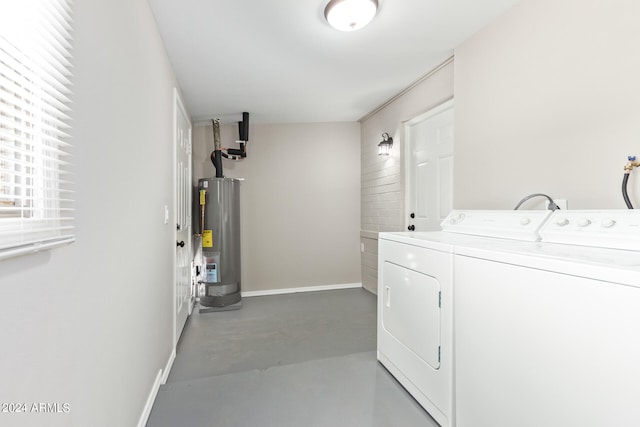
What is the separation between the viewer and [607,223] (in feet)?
3.88

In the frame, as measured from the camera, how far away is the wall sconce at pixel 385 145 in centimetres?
348

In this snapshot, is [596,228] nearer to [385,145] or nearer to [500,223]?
[500,223]

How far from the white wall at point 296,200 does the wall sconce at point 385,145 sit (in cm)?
81

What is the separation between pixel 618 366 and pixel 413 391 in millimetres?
1150

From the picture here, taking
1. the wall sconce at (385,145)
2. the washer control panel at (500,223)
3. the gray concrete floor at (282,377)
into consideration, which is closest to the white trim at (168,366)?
the gray concrete floor at (282,377)

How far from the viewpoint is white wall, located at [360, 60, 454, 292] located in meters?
2.71

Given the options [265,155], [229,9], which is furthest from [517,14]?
[265,155]

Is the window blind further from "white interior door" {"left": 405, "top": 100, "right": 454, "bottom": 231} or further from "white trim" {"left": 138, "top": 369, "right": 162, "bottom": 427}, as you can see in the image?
"white interior door" {"left": 405, "top": 100, "right": 454, "bottom": 231}

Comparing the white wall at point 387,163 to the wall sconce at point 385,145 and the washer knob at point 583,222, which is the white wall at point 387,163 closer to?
the wall sconce at point 385,145

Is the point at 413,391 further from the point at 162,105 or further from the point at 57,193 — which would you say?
the point at 162,105

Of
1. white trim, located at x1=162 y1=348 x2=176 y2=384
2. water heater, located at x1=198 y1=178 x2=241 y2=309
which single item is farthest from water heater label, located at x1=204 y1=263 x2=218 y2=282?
white trim, located at x1=162 y1=348 x2=176 y2=384

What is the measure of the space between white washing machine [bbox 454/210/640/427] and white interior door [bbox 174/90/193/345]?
7.24 feet

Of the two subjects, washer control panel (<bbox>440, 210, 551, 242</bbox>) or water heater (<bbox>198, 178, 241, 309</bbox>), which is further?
water heater (<bbox>198, 178, 241, 309</bbox>)

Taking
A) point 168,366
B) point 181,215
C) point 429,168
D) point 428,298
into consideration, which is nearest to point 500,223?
point 428,298
